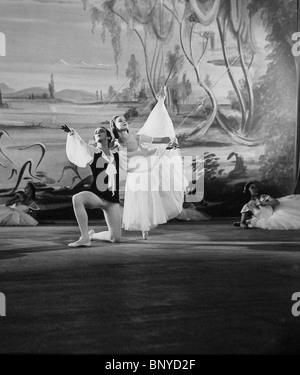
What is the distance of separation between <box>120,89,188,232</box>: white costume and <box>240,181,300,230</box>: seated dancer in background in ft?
3.87

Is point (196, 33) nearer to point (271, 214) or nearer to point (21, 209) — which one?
point (271, 214)

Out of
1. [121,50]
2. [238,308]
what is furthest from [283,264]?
[121,50]

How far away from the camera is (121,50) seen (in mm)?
7457

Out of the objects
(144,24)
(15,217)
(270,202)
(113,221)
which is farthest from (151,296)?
(144,24)

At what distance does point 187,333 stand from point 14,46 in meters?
5.44

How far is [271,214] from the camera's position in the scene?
6527 millimetres

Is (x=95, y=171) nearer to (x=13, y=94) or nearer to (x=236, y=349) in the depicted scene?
(x=13, y=94)

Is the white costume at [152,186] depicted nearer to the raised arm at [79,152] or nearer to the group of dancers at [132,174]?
the group of dancers at [132,174]

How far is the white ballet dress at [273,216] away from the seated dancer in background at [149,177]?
46.9 inches

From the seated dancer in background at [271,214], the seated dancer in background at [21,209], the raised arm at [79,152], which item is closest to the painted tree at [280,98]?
the seated dancer in background at [271,214]

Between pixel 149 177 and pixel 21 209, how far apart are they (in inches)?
78.1

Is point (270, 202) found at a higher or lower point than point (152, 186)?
lower

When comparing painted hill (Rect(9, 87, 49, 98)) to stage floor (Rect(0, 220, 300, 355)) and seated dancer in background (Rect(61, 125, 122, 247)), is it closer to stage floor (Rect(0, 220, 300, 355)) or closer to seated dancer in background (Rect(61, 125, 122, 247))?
seated dancer in background (Rect(61, 125, 122, 247))

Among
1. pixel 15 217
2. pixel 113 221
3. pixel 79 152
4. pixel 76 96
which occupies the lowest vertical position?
pixel 15 217
